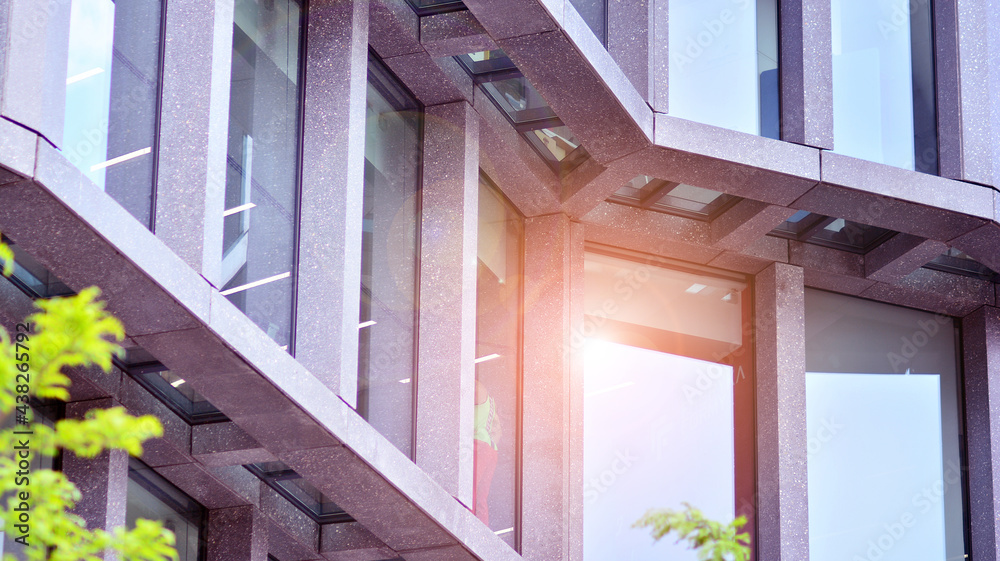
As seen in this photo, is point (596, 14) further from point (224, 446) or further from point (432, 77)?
point (224, 446)

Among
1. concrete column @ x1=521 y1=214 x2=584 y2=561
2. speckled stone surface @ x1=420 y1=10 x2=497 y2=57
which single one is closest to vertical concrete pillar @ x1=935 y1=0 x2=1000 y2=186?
concrete column @ x1=521 y1=214 x2=584 y2=561

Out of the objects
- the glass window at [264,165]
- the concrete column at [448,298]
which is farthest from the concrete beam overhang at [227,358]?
the glass window at [264,165]

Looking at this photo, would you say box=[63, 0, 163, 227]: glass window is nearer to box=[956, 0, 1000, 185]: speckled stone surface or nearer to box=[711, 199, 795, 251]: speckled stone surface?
box=[711, 199, 795, 251]: speckled stone surface

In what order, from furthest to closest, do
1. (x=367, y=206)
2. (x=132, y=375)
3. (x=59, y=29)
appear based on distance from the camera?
(x=367, y=206) → (x=132, y=375) → (x=59, y=29)

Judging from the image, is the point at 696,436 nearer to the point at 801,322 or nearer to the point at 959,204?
the point at 801,322

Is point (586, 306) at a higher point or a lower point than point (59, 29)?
higher

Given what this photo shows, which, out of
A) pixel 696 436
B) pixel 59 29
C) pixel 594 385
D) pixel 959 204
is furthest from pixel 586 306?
pixel 59 29

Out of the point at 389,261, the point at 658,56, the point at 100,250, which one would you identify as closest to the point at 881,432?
the point at 658,56

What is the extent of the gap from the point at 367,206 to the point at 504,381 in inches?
137

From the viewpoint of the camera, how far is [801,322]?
48.0 feet

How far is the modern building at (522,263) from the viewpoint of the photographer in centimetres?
750

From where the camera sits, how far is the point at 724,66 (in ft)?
41.1

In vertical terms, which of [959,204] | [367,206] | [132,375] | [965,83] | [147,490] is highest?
[965,83]

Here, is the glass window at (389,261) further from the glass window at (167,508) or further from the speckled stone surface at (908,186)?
the speckled stone surface at (908,186)
